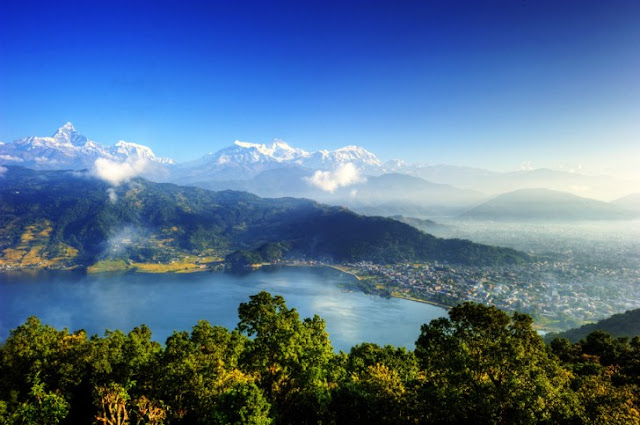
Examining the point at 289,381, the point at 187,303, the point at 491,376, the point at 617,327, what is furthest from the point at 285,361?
the point at 187,303

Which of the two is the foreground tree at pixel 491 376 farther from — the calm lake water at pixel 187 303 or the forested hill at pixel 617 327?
the forested hill at pixel 617 327

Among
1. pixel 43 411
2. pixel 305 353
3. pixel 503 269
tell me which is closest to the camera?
pixel 43 411

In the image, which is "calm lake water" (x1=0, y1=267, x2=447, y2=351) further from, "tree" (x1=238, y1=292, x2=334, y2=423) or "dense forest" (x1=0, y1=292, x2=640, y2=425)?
"tree" (x1=238, y1=292, x2=334, y2=423)

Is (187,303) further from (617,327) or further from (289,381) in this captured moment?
(617,327)

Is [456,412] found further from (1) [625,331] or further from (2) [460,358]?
(1) [625,331]

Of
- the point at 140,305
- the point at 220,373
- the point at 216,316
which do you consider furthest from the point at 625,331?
the point at 140,305

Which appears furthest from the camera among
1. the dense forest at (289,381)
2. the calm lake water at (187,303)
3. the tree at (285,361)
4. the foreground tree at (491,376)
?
the calm lake water at (187,303)

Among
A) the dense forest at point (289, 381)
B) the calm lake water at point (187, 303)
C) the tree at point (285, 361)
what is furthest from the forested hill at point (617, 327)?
the tree at point (285, 361)
